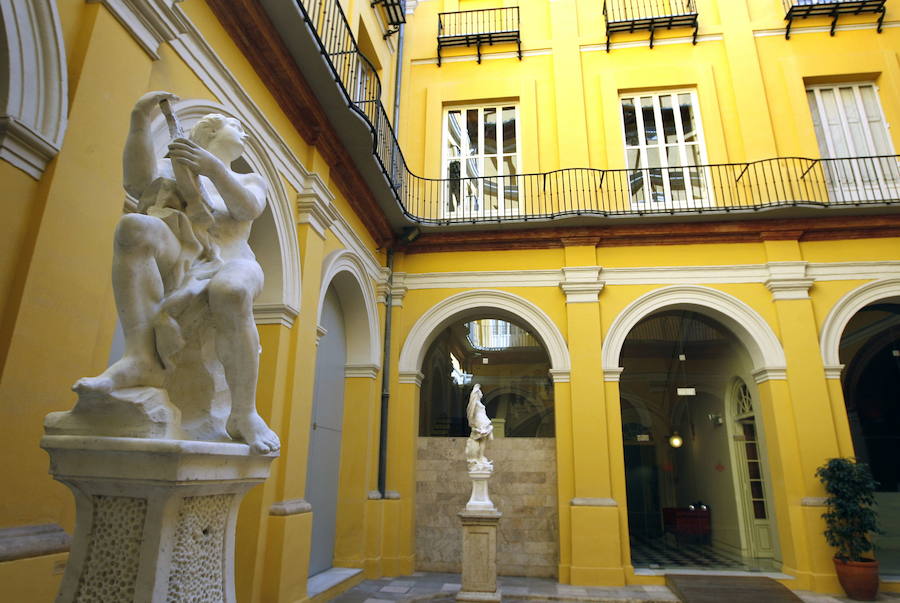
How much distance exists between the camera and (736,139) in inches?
365

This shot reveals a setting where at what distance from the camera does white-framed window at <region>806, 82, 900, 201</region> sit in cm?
874

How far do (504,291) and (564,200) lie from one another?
1.72m

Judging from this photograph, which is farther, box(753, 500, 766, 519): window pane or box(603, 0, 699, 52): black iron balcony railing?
box(603, 0, 699, 52): black iron balcony railing

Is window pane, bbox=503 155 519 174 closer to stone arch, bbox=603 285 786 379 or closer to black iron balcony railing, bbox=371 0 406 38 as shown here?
black iron balcony railing, bbox=371 0 406 38

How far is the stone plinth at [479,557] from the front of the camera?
628 centimetres

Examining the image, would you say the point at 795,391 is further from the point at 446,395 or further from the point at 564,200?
the point at 446,395

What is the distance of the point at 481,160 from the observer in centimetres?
999

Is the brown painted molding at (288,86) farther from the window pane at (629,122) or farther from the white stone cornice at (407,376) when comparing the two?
the window pane at (629,122)

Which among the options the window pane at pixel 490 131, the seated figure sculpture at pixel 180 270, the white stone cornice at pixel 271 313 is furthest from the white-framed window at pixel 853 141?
the seated figure sculpture at pixel 180 270

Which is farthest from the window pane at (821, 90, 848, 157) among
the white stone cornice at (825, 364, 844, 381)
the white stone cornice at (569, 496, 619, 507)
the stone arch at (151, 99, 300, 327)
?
the stone arch at (151, 99, 300, 327)

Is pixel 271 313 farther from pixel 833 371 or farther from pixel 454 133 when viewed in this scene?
pixel 833 371

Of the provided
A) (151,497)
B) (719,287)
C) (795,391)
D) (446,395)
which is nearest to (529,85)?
(719,287)

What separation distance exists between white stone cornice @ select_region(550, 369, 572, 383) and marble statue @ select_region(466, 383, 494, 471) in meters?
1.68

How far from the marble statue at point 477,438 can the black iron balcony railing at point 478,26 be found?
21.5 feet
